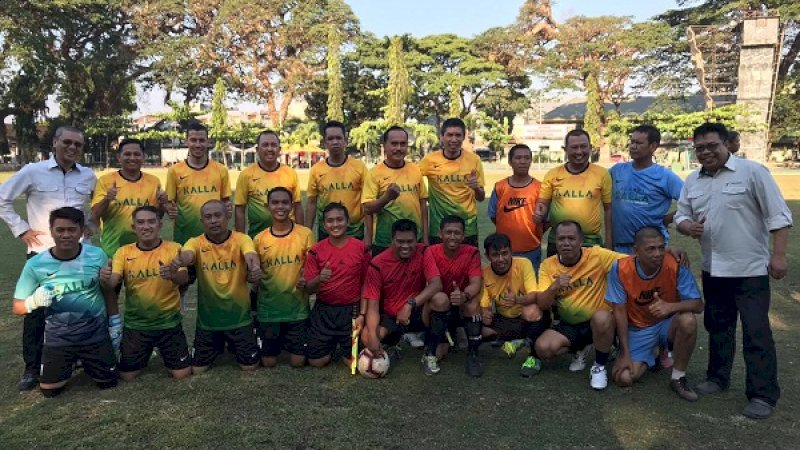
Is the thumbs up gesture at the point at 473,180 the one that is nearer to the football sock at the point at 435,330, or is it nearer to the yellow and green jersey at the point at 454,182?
the yellow and green jersey at the point at 454,182

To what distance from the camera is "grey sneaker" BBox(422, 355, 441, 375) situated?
4.57 m

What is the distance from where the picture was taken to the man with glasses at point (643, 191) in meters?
4.88

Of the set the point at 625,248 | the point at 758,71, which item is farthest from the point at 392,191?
the point at 758,71

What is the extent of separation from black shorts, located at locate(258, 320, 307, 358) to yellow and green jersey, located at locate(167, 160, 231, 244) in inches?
A: 50.5

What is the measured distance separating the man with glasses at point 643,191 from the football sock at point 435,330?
5.77 feet

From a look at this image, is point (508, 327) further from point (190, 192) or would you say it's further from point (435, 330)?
point (190, 192)

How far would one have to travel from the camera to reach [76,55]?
149 feet

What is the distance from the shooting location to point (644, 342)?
4.41 metres

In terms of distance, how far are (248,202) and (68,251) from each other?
1748 millimetres

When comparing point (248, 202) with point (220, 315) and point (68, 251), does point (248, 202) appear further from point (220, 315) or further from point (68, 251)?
point (68, 251)

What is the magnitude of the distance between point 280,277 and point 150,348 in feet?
3.79

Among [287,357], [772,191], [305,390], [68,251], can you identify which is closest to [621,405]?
[772,191]

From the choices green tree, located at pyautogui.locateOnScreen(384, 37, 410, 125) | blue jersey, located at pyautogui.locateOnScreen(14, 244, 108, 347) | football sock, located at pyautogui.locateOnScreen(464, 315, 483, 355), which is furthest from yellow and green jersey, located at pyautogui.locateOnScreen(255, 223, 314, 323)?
green tree, located at pyautogui.locateOnScreen(384, 37, 410, 125)

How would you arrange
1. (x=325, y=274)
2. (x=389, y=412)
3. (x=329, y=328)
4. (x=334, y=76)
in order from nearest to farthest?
(x=389, y=412) → (x=325, y=274) → (x=329, y=328) → (x=334, y=76)
